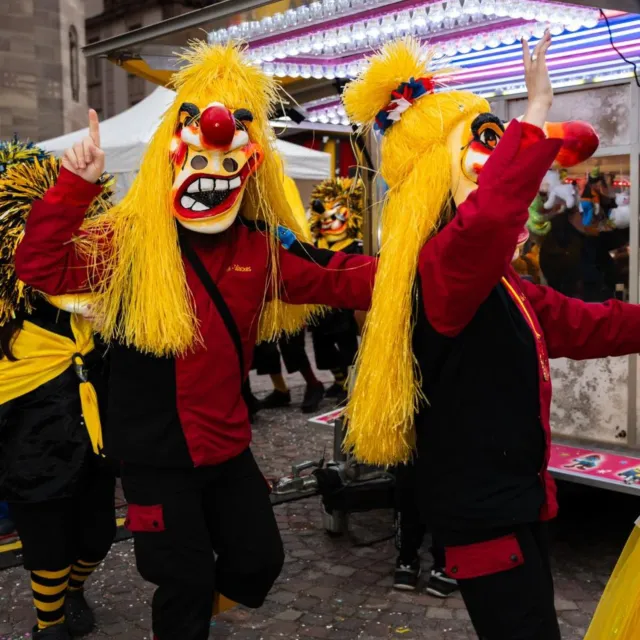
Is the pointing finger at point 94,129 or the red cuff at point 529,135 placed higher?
the pointing finger at point 94,129

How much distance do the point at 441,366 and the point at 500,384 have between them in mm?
150

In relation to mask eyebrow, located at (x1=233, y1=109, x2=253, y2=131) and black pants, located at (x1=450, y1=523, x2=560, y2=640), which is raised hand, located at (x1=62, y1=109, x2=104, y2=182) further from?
black pants, located at (x1=450, y1=523, x2=560, y2=640)

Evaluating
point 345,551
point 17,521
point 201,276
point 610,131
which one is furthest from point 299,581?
point 610,131

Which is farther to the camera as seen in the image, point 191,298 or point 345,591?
point 345,591

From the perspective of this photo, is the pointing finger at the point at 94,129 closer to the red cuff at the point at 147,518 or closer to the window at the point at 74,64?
the red cuff at the point at 147,518

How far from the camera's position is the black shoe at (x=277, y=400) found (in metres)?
7.34

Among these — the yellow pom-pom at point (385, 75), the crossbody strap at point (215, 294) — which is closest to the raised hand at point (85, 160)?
the crossbody strap at point (215, 294)

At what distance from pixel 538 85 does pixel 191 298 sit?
1155mm

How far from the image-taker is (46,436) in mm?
2971

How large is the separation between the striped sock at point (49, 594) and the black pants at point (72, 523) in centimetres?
3

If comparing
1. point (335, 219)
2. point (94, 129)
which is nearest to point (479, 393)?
point (94, 129)

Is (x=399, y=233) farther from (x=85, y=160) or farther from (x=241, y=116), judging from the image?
(x=85, y=160)

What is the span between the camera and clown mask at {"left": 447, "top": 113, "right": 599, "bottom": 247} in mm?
2068

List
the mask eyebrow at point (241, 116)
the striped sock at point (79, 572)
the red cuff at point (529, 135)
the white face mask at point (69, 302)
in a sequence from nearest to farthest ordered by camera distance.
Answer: the red cuff at point (529, 135), the mask eyebrow at point (241, 116), the white face mask at point (69, 302), the striped sock at point (79, 572)
